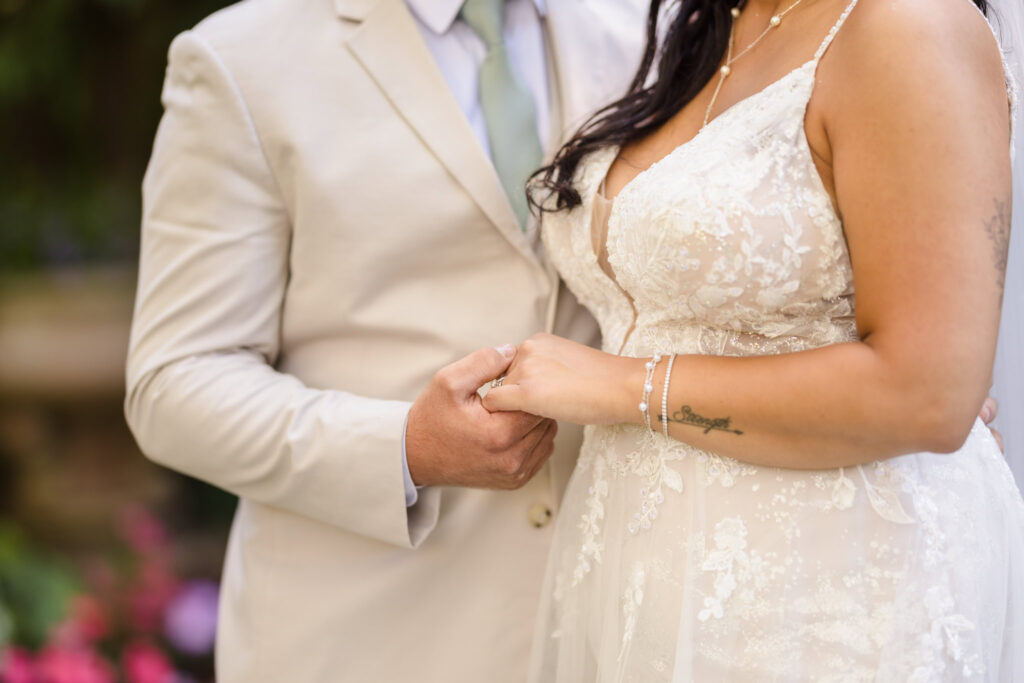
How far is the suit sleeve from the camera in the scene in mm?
1560

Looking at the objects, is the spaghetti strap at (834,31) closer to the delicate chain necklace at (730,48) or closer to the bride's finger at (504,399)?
the delicate chain necklace at (730,48)

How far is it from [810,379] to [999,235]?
0.26 meters

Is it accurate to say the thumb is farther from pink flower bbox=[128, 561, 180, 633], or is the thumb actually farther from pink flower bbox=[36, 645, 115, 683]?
pink flower bbox=[128, 561, 180, 633]

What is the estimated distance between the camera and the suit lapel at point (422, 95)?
1588 mm

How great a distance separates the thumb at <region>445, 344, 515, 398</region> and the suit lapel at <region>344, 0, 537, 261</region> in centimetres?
25

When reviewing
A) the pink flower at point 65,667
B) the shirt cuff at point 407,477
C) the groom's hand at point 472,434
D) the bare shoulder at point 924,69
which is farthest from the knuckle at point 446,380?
the pink flower at point 65,667

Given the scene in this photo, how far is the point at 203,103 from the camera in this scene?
158 centimetres

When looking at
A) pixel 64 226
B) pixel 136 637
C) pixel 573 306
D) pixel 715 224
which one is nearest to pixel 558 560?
pixel 573 306

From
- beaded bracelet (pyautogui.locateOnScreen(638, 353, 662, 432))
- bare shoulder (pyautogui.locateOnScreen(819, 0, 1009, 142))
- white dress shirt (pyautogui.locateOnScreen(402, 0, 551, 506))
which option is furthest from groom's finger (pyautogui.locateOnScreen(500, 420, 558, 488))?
bare shoulder (pyautogui.locateOnScreen(819, 0, 1009, 142))

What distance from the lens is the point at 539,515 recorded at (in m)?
1.64

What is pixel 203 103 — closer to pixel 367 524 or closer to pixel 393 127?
pixel 393 127

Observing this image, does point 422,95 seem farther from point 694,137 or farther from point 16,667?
point 16,667

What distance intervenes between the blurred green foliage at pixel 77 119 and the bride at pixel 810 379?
2668 millimetres

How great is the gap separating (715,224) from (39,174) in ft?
10.7
